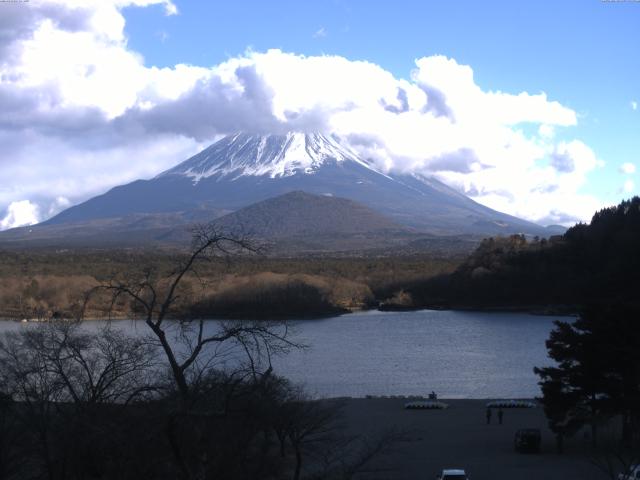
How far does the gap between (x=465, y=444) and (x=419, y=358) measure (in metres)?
18.7

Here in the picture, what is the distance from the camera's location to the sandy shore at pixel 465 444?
1598 cm

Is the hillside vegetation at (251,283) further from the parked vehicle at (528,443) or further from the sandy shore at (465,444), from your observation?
the parked vehicle at (528,443)

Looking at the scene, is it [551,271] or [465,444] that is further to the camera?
[551,271]

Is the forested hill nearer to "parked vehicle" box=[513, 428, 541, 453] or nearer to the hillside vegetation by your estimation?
the hillside vegetation

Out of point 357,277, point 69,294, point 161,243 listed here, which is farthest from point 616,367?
point 161,243

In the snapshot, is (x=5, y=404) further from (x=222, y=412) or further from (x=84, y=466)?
(x=222, y=412)

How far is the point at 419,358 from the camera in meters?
38.6

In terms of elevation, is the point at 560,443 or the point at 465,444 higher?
the point at 560,443

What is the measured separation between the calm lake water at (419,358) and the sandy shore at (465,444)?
280 centimetres

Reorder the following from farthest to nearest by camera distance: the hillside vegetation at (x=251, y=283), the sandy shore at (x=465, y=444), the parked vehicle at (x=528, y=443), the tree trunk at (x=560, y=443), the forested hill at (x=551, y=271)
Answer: the forested hill at (x=551, y=271), the hillside vegetation at (x=251, y=283), the parked vehicle at (x=528, y=443), the tree trunk at (x=560, y=443), the sandy shore at (x=465, y=444)

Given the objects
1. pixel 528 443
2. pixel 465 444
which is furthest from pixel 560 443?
pixel 465 444

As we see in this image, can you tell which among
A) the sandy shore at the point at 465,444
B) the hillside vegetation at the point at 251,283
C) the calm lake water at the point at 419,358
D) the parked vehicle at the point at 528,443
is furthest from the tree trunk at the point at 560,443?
the hillside vegetation at the point at 251,283

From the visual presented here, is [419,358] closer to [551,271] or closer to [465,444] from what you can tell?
[465,444]

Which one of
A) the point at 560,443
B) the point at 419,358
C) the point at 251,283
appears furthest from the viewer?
the point at 251,283
